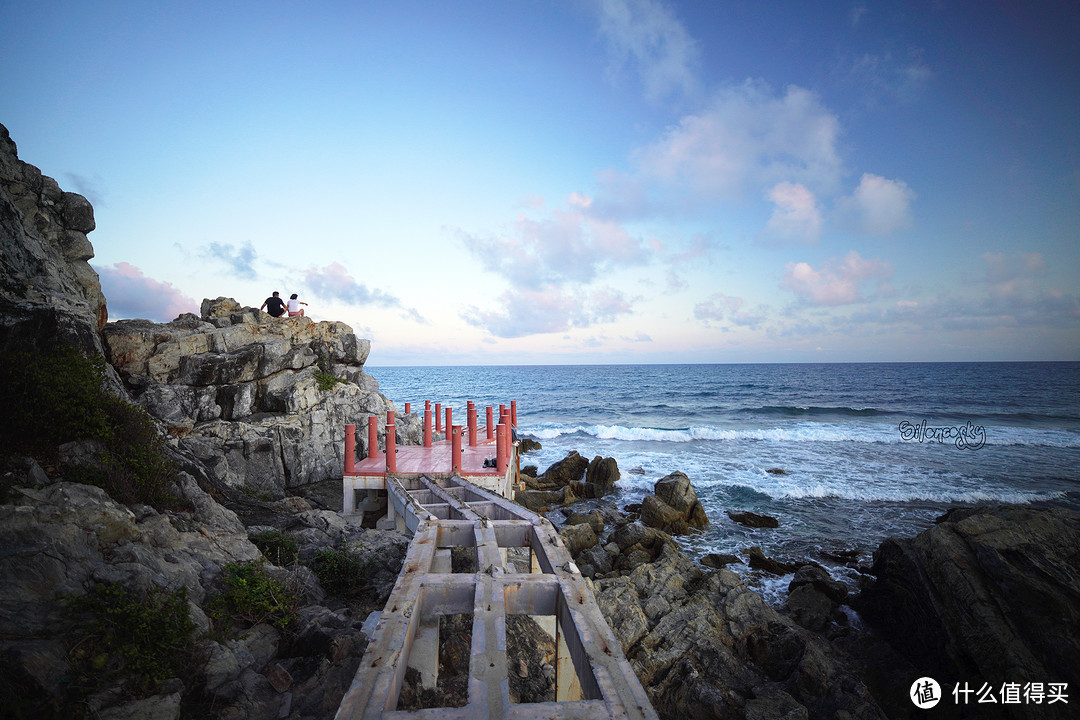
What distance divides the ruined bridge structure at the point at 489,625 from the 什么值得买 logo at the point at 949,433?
34.6 m

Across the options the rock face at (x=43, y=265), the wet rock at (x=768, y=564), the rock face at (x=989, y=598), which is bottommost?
the wet rock at (x=768, y=564)

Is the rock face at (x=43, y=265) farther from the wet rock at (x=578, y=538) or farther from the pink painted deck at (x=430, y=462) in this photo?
the wet rock at (x=578, y=538)

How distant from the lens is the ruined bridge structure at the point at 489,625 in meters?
3.29

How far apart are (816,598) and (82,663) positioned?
12.4 metres

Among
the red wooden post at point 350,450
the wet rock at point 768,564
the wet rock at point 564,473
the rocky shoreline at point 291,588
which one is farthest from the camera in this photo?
the wet rock at point 564,473

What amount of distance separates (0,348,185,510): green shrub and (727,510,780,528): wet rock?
638 inches

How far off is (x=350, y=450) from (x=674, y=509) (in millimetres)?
10910

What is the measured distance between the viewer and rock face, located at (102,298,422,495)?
1452 cm

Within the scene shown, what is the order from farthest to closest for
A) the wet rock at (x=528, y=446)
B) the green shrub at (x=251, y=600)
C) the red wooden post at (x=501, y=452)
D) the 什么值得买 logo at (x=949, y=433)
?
the 什么值得买 logo at (x=949, y=433), the wet rock at (x=528, y=446), the red wooden post at (x=501, y=452), the green shrub at (x=251, y=600)

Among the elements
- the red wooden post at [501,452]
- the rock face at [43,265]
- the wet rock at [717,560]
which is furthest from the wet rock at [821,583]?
the rock face at [43,265]

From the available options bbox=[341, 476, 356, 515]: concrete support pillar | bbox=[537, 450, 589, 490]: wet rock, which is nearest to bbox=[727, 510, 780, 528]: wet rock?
bbox=[537, 450, 589, 490]: wet rock

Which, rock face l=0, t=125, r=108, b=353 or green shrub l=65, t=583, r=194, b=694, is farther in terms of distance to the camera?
rock face l=0, t=125, r=108, b=353

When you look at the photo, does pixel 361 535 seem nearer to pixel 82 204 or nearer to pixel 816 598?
pixel 816 598

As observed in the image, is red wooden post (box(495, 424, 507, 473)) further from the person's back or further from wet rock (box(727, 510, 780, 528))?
the person's back
